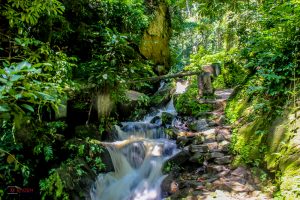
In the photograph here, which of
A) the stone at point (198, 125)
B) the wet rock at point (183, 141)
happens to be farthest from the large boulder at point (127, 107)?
the wet rock at point (183, 141)

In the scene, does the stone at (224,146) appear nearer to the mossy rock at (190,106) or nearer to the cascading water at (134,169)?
the cascading water at (134,169)

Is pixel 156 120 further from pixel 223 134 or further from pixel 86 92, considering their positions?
pixel 86 92

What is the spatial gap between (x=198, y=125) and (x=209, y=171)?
2341 millimetres

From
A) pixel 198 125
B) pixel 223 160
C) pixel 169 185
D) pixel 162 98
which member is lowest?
pixel 169 185

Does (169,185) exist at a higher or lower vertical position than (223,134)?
lower

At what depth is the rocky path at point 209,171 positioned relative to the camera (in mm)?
4832

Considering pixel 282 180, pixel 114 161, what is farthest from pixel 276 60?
pixel 114 161

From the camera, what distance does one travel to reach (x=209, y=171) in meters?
5.71

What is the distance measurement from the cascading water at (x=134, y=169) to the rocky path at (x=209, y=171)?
46 cm

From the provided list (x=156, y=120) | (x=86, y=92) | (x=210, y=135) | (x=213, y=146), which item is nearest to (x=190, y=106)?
(x=156, y=120)

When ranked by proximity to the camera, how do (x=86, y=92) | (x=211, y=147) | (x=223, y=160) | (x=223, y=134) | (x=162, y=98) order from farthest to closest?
(x=162, y=98), (x=86, y=92), (x=223, y=134), (x=211, y=147), (x=223, y=160)

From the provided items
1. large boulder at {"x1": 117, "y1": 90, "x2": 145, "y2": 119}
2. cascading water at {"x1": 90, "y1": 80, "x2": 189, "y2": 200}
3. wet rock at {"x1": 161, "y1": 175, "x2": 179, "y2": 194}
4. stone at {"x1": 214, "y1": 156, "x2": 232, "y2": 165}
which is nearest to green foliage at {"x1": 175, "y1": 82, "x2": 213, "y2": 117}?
cascading water at {"x1": 90, "y1": 80, "x2": 189, "y2": 200}

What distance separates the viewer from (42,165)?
A: 5.75m

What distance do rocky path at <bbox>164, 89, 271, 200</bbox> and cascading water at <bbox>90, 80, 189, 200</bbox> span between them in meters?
0.46
